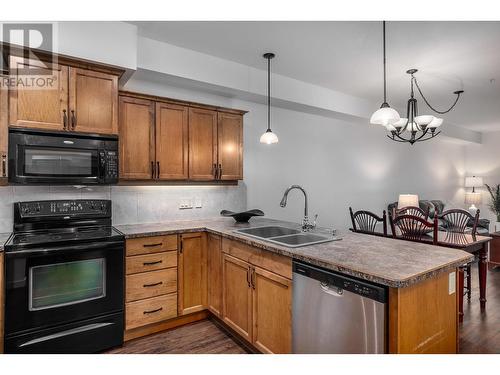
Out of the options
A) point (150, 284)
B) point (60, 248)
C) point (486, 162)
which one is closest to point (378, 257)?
point (150, 284)

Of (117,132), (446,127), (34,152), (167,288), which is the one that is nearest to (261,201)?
(167,288)

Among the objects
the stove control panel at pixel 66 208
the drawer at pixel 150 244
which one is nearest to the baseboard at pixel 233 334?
the drawer at pixel 150 244

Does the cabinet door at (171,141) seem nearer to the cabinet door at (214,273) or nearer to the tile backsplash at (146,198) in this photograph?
the tile backsplash at (146,198)

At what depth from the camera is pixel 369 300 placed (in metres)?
1.47

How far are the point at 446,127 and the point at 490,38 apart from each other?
13.4 ft

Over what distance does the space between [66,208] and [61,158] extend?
0.45 metres

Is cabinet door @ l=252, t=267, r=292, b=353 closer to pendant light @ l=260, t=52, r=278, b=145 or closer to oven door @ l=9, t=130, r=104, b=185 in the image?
pendant light @ l=260, t=52, r=278, b=145

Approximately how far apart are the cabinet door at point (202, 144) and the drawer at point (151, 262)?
0.87 metres

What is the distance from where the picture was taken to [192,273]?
285 cm

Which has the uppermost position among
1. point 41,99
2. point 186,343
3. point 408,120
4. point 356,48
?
point 356,48

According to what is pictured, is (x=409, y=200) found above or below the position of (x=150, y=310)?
above

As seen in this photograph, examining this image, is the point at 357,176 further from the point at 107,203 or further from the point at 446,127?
the point at 107,203

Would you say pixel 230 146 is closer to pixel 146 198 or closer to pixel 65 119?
pixel 146 198

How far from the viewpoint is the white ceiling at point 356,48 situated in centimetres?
267
